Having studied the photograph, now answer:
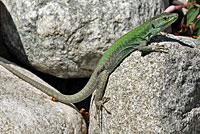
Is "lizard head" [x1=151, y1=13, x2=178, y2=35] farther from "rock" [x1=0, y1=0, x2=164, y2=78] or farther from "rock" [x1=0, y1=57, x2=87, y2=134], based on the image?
"rock" [x1=0, y1=57, x2=87, y2=134]

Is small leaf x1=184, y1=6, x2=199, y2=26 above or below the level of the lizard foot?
above

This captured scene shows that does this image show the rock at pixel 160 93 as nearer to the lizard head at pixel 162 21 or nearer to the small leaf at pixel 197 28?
the lizard head at pixel 162 21

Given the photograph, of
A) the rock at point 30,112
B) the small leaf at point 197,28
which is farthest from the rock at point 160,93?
the small leaf at point 197,28

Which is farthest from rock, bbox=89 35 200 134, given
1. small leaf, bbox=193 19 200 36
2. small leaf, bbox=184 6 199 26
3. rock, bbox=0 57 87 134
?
small leaf, bbox=184 6 199 26

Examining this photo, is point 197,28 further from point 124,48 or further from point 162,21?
point 124,48

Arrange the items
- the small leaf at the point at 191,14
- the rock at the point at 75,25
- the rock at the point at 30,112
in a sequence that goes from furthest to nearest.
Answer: the small leaf at the point at 191,14
the rock at the point at 75,25
the rock at the point at 30,112

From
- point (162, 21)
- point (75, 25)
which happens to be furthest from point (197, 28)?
point (75, 25)

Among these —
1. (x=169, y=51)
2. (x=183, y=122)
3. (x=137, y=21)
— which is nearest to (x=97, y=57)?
(x=137, y=21)

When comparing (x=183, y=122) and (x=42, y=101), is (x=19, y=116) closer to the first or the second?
(x=42, y=101)
